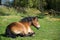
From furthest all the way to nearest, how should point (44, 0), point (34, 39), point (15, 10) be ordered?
point (44, 0) → point (15, 10) → point (34, 39)

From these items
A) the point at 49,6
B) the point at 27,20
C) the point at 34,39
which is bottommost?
the point at 49,6

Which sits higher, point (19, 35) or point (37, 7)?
point (19, 35)

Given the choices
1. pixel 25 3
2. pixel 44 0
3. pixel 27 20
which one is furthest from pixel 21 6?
pixel 27 20

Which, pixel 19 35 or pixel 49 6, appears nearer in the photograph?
pixel 19 35

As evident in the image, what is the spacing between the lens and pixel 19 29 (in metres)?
8.16

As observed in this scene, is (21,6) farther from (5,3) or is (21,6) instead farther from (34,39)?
(34,39)

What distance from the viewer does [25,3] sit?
20.6 metres

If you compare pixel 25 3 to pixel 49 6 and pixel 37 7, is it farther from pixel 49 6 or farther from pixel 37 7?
pixel 49 6

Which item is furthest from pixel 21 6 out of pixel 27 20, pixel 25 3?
pixel 27 20

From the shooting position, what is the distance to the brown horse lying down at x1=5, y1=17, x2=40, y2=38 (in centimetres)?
804

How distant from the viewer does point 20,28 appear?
323 inches

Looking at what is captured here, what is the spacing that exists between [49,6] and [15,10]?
475cm

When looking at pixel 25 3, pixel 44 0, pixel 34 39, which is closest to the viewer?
pixel 34 39

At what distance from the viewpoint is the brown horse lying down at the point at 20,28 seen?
8039 mm
